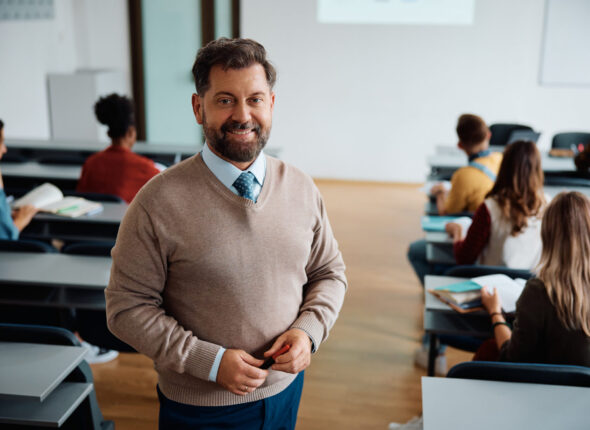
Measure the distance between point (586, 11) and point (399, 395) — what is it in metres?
5.66

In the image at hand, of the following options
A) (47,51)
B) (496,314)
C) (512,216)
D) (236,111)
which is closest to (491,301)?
(496,314)

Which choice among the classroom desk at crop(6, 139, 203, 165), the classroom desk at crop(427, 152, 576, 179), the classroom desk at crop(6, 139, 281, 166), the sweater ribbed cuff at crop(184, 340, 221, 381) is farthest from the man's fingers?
the classroom desk at crop(6, 139, 203, 165)

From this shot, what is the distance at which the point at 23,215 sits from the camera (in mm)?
2980

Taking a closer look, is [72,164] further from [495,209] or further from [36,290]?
[495,209]

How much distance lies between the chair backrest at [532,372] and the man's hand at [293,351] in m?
0.55

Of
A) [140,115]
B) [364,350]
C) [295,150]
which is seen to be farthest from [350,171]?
[364,350]

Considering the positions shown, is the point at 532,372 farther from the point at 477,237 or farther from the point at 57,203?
the point at 57,203

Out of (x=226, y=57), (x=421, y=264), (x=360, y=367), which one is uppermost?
(x=226, y=57)

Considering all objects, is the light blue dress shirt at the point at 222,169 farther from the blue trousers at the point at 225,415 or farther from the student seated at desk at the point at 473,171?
the student seated at desk at the point at 473,171

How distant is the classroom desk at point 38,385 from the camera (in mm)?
1508

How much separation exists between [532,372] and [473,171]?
190 cm

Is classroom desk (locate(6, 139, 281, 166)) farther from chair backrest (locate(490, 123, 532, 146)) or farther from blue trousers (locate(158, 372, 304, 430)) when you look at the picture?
blue trousers (locate(158, 372, 304, 430))

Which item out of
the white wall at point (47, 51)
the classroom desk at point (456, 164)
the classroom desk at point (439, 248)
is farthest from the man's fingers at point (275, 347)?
the white wall at point (47, 51)

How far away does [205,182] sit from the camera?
133cm
